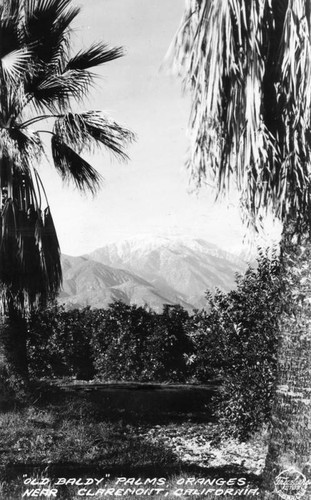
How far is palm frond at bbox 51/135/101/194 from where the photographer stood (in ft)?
26.9

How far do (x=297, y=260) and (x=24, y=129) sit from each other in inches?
212

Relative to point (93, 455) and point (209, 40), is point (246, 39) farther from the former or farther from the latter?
point (93, 455)

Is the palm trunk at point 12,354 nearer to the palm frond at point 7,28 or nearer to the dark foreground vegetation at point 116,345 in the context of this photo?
the dark foreground vegetation at point 116,345

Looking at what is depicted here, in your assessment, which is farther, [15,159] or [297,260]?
[15,159]

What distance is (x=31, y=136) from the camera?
24.3 ft

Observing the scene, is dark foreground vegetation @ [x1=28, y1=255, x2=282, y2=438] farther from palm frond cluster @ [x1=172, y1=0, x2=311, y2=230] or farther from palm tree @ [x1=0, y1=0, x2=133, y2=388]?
palm frond cluster @ [x1=172, y1=0, x2=311, y2=230]

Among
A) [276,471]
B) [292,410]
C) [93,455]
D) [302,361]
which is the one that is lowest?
[93,455]

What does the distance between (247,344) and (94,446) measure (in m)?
2.44

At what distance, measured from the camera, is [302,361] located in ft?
11.1

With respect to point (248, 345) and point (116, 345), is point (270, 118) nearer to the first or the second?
point (248, 345)

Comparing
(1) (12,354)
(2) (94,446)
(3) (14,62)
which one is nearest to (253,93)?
(3) (14,62)

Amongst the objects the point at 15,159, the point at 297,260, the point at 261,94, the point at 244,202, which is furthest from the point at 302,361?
the point at 15,159

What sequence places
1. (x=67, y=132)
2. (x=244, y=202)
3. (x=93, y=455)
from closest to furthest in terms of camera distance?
(x=244, y=202) → (x=93, y=455) → (x=67, y=132)

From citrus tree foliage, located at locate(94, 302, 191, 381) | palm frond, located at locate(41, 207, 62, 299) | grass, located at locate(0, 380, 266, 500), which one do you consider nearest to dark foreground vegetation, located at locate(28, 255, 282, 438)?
citrus tree foliage, located at locate(94, 302, 191, 381)
